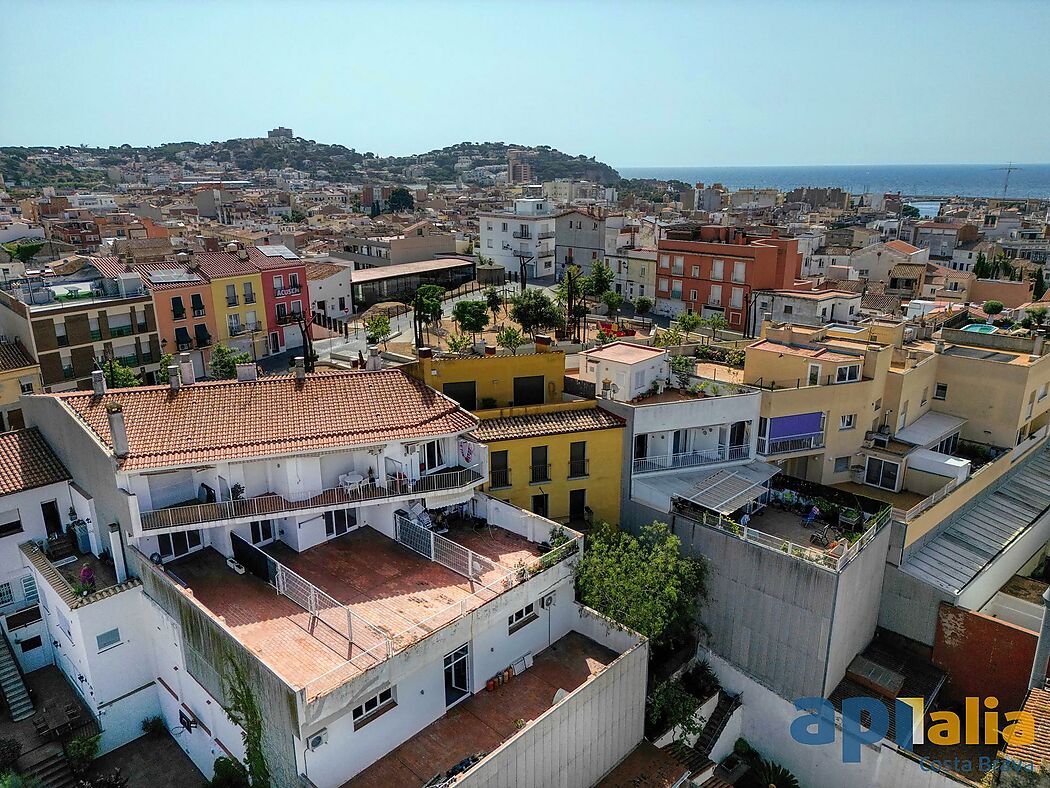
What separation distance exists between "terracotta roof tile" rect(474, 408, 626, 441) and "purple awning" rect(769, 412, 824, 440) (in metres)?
6.86

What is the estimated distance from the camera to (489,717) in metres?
19.9

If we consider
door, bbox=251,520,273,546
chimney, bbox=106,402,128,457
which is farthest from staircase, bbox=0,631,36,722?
chimney, bbox=106,402,128,457

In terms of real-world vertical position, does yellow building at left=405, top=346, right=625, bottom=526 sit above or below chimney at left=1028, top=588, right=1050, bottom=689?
above

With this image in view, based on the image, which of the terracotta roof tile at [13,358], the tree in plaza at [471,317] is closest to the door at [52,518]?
the terracotta roof tile at [13,358]

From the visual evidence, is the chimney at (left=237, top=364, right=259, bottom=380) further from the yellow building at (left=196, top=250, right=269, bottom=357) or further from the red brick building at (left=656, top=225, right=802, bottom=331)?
the red brick building at (left=656, top=225, right=802, bottom=331)

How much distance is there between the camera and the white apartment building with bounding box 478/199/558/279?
7931cm

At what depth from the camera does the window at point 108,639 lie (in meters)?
21.2

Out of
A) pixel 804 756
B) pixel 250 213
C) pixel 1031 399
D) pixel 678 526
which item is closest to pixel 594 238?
pixel 1031 399

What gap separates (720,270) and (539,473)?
36921mm

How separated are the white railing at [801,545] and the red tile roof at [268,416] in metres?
9.55

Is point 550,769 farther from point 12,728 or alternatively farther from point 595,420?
point 12,728

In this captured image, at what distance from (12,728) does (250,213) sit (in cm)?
12020

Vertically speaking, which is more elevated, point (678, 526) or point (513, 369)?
point (513, 369)

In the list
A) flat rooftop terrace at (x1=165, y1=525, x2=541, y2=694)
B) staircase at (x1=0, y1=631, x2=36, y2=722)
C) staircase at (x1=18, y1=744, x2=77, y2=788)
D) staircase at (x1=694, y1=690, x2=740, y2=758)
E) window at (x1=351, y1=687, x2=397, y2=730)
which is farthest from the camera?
staircase at (x1=694, y1=690, x2=740, y2=758)
